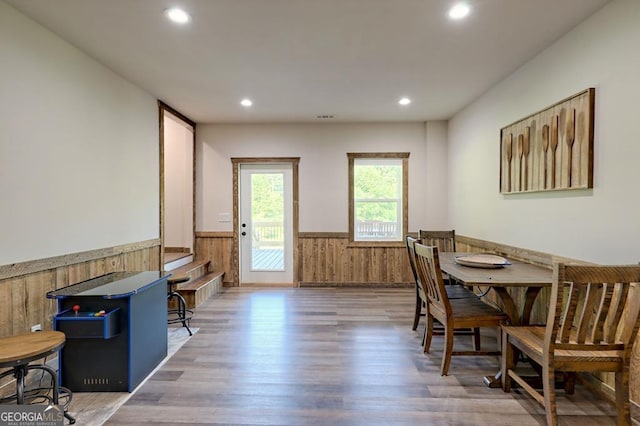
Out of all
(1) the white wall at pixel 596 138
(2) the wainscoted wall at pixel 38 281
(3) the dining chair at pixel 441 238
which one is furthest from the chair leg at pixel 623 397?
(2) the wainscoted wall at pixel 38 281

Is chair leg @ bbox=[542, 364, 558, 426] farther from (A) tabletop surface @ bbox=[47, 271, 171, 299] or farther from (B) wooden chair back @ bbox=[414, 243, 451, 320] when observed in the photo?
(A) tabletop surface @ bbox=[47, 271, 171, 299]

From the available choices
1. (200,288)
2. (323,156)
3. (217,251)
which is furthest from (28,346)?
(323,156)

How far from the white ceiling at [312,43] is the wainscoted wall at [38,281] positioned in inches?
72.8

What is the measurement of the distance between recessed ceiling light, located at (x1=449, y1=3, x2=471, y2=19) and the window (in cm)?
310

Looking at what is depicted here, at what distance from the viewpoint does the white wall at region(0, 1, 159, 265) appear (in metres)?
2.31

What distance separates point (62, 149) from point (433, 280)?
10.7 feet

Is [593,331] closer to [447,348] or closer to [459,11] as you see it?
[447,348]

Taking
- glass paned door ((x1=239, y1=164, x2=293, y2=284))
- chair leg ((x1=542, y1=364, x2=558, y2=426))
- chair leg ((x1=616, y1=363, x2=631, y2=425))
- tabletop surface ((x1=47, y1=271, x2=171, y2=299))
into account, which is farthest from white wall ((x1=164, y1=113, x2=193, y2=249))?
chair leg ((x1=616, y1=363, x2=631, y2=425))

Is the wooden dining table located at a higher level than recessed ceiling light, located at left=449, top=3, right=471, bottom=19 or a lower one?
lower

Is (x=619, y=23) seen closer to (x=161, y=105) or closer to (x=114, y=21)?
(x=114, y=21)

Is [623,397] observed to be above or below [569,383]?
above

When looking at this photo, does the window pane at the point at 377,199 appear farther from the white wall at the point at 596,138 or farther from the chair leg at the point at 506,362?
the chair leg at the point at 506,362

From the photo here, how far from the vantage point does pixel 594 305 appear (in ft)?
5.80

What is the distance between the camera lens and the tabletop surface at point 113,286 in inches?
89.4
